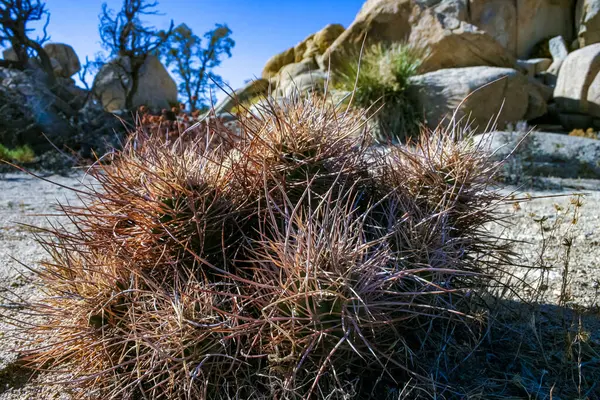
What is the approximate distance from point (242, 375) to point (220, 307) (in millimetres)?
251

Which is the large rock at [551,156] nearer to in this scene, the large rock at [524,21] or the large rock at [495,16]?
Result: the large rock at [495,16]

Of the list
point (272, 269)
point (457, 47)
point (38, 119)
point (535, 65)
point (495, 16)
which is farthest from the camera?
point (495, 16)

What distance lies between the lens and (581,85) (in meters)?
15.4

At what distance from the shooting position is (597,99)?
14.7 meters

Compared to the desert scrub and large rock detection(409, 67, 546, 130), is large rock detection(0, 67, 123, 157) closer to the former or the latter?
the desert scrub

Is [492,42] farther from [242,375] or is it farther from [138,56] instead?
[242,375]

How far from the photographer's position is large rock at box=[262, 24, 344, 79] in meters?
19.8

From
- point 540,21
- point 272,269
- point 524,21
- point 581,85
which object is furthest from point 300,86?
point 540,21

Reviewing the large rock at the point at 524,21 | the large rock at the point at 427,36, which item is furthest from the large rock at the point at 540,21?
the large rock at the point at 427,36

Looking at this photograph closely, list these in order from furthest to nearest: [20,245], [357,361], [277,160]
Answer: [20,245], [277,160], [357,361]

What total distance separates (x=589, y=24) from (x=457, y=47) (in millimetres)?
13518

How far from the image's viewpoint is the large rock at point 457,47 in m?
14.1

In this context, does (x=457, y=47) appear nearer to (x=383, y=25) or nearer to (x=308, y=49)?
(x=383, y=25)

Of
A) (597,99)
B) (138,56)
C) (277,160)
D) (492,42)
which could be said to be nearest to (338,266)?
(277,160)
